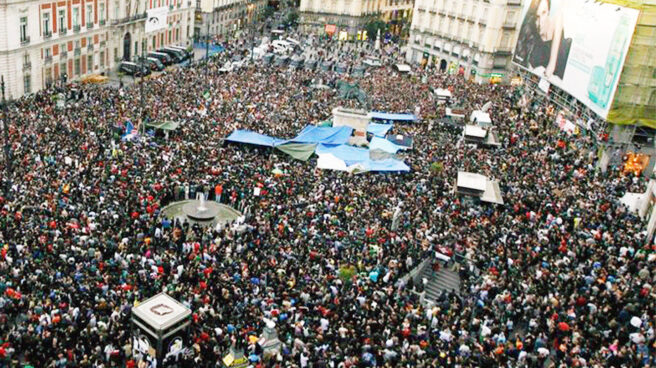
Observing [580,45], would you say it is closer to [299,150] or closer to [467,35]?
[299,150]

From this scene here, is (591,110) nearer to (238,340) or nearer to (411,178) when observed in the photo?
(411,178)

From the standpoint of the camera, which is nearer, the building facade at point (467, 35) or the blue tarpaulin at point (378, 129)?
the blue tarpaulin at point (378, 129)

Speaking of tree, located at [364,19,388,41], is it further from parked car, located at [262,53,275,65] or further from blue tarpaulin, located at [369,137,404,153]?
blue tarpaulin, located at [369,137,404,153]

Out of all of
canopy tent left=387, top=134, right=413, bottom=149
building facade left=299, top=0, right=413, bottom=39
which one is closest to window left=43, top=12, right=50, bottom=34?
canopy tent left=387, top=134, right=413, bottom=149

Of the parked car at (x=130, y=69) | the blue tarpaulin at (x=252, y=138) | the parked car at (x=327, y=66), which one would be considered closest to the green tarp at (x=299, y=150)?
the blue tarpaulin at (x=252, y=138)

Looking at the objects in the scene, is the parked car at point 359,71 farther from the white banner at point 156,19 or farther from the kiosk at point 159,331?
the kiosk at point 159,331

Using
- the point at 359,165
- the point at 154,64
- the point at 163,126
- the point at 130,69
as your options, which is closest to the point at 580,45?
the point at 359,165
